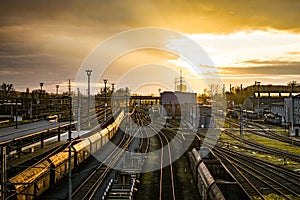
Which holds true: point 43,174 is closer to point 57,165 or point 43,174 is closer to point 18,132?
point 57,165

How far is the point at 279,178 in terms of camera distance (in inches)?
629

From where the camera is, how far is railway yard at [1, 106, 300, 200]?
38.9ft

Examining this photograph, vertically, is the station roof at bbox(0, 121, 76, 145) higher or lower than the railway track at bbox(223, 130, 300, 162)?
higher

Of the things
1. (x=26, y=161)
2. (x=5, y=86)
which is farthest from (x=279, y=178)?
(x=5, y=86)

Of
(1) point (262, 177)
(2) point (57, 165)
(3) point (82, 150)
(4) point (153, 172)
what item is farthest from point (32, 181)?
(1) point (262, 177)

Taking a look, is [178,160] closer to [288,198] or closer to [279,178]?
[279,178]

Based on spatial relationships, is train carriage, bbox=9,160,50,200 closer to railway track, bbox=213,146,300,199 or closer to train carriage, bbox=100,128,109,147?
railway track, bbox=213,146,300,199

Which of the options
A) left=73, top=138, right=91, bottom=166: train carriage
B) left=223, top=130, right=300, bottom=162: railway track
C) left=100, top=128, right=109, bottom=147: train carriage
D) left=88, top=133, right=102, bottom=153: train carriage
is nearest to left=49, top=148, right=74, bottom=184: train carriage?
left=73, top=138, right=91, bottom=166: train carriage

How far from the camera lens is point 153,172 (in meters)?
17.8

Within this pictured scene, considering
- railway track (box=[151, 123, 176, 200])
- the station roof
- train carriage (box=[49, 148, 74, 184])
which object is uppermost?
the station roof

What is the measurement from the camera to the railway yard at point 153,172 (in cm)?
1186

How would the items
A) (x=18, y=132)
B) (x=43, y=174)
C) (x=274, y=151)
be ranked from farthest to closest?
(x=274, y=151) < (x=18, y=132) < (x=43, y=174)

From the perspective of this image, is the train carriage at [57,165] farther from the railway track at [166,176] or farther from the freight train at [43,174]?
the railway track at [166,176]

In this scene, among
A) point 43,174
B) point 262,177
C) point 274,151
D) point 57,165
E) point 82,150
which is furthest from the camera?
point 274,151
